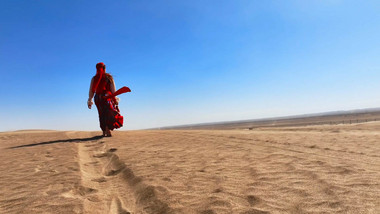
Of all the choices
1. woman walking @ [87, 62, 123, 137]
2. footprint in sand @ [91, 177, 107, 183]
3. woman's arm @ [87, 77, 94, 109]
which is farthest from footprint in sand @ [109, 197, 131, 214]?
woman's arm @ [87, 77, 94, 109]

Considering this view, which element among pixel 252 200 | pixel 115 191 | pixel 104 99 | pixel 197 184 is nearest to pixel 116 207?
pixel 115 191

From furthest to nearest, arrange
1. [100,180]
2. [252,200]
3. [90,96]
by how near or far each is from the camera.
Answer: [90,96], [100,180], [252,200]

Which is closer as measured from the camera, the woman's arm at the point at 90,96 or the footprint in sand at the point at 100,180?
the footprint in sand at the point at 100,180

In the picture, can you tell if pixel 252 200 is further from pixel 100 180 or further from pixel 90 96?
pixel 90 96

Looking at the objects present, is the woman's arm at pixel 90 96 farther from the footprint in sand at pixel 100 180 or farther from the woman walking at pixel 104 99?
the footprint in sand at pixel 100 180

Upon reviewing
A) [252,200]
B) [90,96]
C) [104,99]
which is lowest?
[252,200]

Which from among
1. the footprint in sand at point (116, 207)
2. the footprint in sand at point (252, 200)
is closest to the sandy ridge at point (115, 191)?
the footprint in sand at point (116, 207)

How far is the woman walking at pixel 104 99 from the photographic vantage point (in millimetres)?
10617

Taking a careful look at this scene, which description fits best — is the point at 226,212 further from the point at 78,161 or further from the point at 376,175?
the point at 78,161

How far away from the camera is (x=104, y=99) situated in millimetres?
→ 10719

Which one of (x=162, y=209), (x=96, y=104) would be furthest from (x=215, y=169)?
(x=96, y=104)

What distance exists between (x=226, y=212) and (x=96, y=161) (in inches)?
167

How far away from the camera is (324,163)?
490 centimetres

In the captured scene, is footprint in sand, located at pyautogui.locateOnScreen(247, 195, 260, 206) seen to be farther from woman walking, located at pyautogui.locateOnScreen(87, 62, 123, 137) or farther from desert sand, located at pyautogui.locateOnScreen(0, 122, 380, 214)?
woman walking, located at pyautogui.locateOnScreen(87, 62, 123, 137)
